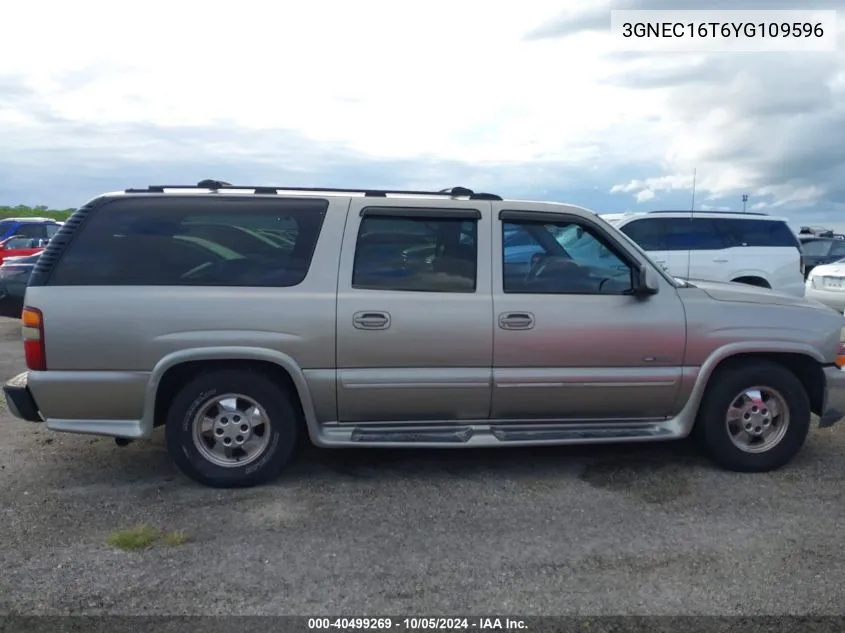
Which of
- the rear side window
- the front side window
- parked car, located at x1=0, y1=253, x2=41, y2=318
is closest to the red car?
Result: parked car, located at x1=0, y1=253, x2=41, y2=318

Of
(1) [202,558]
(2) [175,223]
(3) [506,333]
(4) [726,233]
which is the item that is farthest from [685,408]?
(4) [726,233]

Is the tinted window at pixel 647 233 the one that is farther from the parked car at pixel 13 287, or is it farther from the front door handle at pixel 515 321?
the parked car at pixel 13 287

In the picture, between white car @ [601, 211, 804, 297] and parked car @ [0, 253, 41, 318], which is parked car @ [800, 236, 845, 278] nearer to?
white car @ [601, 211, 804, 297]

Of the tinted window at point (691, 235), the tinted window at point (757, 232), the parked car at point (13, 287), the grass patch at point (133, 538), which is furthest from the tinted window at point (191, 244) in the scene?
the tinted window at point (757, 232)

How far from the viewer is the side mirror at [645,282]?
4.93 metres

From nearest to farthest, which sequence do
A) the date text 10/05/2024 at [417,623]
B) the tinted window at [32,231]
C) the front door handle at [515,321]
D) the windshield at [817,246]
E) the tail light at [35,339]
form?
the date text 10/05/2024 at [417,623] → the tail light at [35,339] → the front door handle at [515,321] → the tinted window at [32,231] → the windshield at [817,246]

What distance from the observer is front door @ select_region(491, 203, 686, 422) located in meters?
4.89

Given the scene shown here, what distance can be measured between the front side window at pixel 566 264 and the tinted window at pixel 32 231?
15.5 meters

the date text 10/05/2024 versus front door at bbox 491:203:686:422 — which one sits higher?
front door at bbox 491:203:686:422

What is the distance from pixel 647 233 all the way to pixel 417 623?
817cm

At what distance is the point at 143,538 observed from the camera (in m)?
4.10

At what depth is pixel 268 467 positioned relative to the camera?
484 centimetres

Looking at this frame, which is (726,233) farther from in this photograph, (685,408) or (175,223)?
(175,223)

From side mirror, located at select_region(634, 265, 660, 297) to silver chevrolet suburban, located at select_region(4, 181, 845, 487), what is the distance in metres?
0.02
